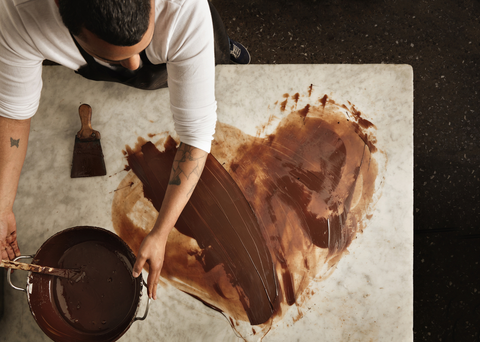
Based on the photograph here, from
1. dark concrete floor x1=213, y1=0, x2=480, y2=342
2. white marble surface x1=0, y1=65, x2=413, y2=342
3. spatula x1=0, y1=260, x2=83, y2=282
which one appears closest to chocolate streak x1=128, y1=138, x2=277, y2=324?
white marble surface x1=0, y1=65, x2=413, y2=342

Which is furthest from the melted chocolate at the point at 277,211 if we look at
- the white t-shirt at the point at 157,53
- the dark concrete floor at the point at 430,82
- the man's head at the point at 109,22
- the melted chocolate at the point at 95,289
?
the dark concrete floor at the point at 430,82

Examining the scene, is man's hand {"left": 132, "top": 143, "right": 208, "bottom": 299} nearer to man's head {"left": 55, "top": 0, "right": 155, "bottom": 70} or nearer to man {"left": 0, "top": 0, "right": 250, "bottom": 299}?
man {"left": 0, "top": 0, "right": 250, "bottom": 299}

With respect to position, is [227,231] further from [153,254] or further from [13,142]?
[13,142]

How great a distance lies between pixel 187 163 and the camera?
2.95ft

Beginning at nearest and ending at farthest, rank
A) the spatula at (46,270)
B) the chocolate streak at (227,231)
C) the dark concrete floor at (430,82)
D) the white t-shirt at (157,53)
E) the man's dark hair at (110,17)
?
the man's dark hair at (110,17)
the white t-shirt at (157,53)
the spatula at (46,270)
the chocolate streak at (227,231)
the dark concrete floor at (430,82)

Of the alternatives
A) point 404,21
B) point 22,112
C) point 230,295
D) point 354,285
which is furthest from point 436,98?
point 22,112

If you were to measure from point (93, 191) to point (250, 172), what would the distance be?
0.57 m

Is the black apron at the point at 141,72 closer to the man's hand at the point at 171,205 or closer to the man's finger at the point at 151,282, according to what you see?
the man's hand at the point at 171,205

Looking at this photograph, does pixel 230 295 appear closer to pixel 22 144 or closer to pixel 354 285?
pixel 354 285

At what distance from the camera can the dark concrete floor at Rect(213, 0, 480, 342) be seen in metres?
1.49

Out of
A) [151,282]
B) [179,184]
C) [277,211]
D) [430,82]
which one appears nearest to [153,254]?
[151,282]

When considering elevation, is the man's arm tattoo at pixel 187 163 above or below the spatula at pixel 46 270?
above

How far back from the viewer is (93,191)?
3.54 ft

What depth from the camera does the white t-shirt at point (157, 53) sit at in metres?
0.69
